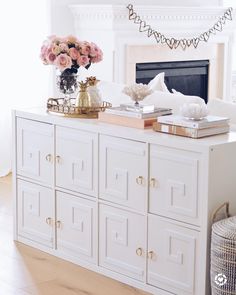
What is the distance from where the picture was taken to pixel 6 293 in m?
3.41

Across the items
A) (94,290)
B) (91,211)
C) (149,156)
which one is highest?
(149,156)

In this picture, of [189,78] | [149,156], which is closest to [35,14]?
[189,78]

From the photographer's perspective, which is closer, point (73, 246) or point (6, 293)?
point (6, 293)

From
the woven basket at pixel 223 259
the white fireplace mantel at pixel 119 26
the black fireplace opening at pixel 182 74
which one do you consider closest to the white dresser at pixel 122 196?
the woven basket at pixel 223 259

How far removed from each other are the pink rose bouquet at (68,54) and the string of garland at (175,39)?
187cm

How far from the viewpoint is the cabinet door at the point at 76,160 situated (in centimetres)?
368

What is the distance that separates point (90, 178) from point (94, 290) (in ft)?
1.91

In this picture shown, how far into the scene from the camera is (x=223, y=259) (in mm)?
3016

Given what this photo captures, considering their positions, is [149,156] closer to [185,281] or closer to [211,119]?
[211,119]

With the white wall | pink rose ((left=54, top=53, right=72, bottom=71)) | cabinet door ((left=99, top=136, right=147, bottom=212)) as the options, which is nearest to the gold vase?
pink rose ((left=54, top=53, right=72, bottom=71))

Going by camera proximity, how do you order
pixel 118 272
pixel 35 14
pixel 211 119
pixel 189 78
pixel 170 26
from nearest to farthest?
pixel 211 119
pixel 118 272
pixel 35 14
pixel 170 26
pixel 189 78

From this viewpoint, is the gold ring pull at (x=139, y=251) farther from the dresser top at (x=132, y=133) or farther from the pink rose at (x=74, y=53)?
the pink rose at (x=74, y=53)

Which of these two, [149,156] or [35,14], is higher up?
[35,14]

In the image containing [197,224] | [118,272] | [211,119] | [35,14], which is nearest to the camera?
[197,224]
